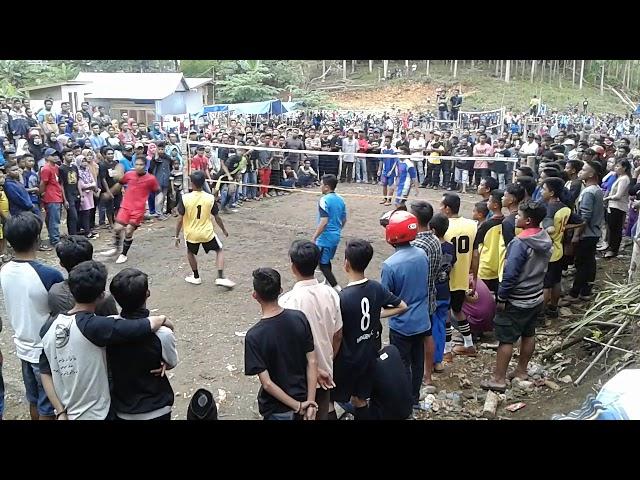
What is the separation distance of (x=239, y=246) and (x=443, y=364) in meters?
5.36

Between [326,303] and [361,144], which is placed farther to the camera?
[361,144]

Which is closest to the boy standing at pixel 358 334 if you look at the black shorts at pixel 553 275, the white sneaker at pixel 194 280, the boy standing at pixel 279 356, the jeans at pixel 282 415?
the boy standing at pixel 279 356

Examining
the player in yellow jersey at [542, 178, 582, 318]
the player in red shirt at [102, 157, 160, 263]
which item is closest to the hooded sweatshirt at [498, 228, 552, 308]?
the player in yellow jersey at [542, 178, 582, 318]

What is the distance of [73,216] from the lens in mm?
10773

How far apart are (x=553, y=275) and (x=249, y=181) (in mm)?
9242

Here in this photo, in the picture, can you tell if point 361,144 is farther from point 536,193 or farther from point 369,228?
point 536,193

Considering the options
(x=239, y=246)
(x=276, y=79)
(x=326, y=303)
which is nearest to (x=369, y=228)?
(x=239, y=246)

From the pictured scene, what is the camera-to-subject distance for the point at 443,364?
6371 millimetres

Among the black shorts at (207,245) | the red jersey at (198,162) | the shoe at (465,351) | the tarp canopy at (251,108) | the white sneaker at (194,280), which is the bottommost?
the shoe at (465,351)

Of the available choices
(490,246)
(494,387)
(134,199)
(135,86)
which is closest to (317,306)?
(494,387)

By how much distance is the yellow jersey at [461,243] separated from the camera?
609 centimetres

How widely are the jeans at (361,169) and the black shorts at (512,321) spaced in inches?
500

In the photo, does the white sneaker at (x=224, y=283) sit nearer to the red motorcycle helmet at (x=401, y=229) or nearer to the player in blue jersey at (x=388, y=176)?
the red motorcycle helmet at (x=401, y=229)

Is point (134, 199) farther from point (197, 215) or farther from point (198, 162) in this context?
point (198, 162)
